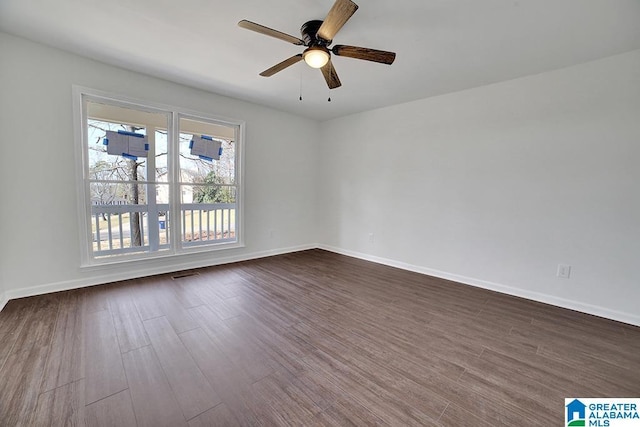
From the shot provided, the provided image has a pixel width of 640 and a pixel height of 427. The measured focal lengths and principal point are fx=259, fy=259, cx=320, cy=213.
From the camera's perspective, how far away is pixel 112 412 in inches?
53.2

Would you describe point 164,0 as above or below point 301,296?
above

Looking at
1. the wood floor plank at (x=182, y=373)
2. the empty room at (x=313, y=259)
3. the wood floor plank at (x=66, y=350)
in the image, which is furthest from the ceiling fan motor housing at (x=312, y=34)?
the wood floor plank at (x=66, y=350)

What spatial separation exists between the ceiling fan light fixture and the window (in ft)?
7.59

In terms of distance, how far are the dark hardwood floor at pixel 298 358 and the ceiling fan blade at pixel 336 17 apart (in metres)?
2.32

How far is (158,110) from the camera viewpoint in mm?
3389

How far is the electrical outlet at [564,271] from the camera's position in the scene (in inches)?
108

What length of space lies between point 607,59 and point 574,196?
1.33 m

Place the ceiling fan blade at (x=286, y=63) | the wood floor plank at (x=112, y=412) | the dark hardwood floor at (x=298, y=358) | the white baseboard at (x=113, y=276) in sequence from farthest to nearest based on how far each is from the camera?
the white baseboard at (x=113, y=276)
the ceiling fan blade at (x=286, y=63)
the dark hardwood floor at (x=298, y=358)
the wood floor plank at (x=112, y=412)

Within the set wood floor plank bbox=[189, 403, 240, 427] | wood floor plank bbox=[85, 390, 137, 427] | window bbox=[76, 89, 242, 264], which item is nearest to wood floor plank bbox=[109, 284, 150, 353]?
wood floor plank bbox=[85, 390, 137, 427]

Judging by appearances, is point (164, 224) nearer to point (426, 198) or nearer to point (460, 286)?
point (426, 198)

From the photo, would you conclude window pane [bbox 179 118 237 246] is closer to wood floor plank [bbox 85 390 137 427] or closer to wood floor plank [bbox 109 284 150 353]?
wood floor plank [bbox 109 284 150 353]

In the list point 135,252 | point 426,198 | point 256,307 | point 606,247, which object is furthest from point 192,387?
point 606,247

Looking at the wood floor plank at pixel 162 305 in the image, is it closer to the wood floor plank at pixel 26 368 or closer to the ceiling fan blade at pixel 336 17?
the wood floor plank at pixel 26 368

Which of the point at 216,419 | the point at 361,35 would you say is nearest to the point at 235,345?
the point at 216,419
